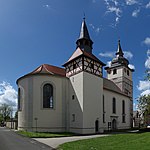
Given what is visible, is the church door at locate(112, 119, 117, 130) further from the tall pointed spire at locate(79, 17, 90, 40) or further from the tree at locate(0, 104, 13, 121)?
the tree at locate(0, 104, 13, 121)

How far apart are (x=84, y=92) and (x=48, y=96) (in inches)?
216

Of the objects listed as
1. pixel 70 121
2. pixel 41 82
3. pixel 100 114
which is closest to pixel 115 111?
pixel 100 114

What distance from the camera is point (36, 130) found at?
28.3 m

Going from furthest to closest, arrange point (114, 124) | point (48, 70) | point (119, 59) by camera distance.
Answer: point (119, 59), point (114, 124), point (48, 70)

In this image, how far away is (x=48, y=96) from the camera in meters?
30.1

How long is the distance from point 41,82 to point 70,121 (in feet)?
23.1

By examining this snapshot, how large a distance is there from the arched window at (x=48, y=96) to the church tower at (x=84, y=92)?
112 inches

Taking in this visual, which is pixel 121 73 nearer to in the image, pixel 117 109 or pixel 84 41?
→ pixel 117 109

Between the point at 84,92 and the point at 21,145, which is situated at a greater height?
the point at 84,92

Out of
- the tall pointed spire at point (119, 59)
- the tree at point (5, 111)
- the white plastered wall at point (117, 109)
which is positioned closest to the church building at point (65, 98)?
the white plastered wall at point (117, 109)

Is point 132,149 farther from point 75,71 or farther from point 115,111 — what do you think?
point 115,111

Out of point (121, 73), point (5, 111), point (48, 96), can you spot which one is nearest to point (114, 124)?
point (121, 73)

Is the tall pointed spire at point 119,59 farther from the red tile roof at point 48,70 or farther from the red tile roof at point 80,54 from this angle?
the red tile roof at point 48,70

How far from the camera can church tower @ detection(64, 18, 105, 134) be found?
28177 millimetres
